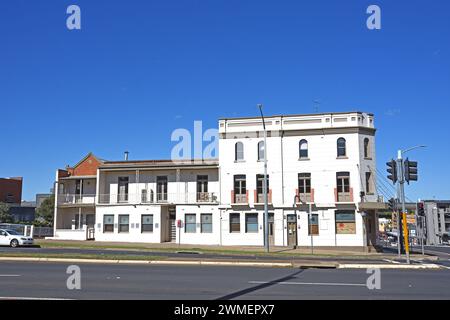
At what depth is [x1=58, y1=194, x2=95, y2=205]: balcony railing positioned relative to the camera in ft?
144

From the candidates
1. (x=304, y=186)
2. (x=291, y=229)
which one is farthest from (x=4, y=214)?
(x=304, y=186)

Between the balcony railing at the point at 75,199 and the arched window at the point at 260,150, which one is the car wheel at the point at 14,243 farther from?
the arched window at the point at 260,150

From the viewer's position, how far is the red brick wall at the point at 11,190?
78.5 m

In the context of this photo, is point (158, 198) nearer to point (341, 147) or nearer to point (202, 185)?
point (202, 185)

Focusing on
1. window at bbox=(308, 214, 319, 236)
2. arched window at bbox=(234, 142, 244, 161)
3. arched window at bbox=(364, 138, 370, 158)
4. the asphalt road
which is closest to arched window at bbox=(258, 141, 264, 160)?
arched window at bbox=(234, 142, 244, 161)

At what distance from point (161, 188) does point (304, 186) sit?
13279 millimetres

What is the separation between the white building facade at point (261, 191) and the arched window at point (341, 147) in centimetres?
8

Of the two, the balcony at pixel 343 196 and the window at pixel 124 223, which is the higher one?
the balcony at pixel 343 196

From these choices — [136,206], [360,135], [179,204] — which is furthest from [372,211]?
[136,206]

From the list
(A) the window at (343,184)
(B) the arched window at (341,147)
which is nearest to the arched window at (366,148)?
(B) the arched window at (341,147)

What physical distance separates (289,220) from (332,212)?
3.49 m

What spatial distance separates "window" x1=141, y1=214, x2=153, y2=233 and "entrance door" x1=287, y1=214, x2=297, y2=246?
40.5 feet

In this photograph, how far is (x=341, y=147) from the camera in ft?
120

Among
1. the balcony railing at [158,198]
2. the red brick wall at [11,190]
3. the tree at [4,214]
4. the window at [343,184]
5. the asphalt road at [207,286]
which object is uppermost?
the red brick wall at [11,190]
